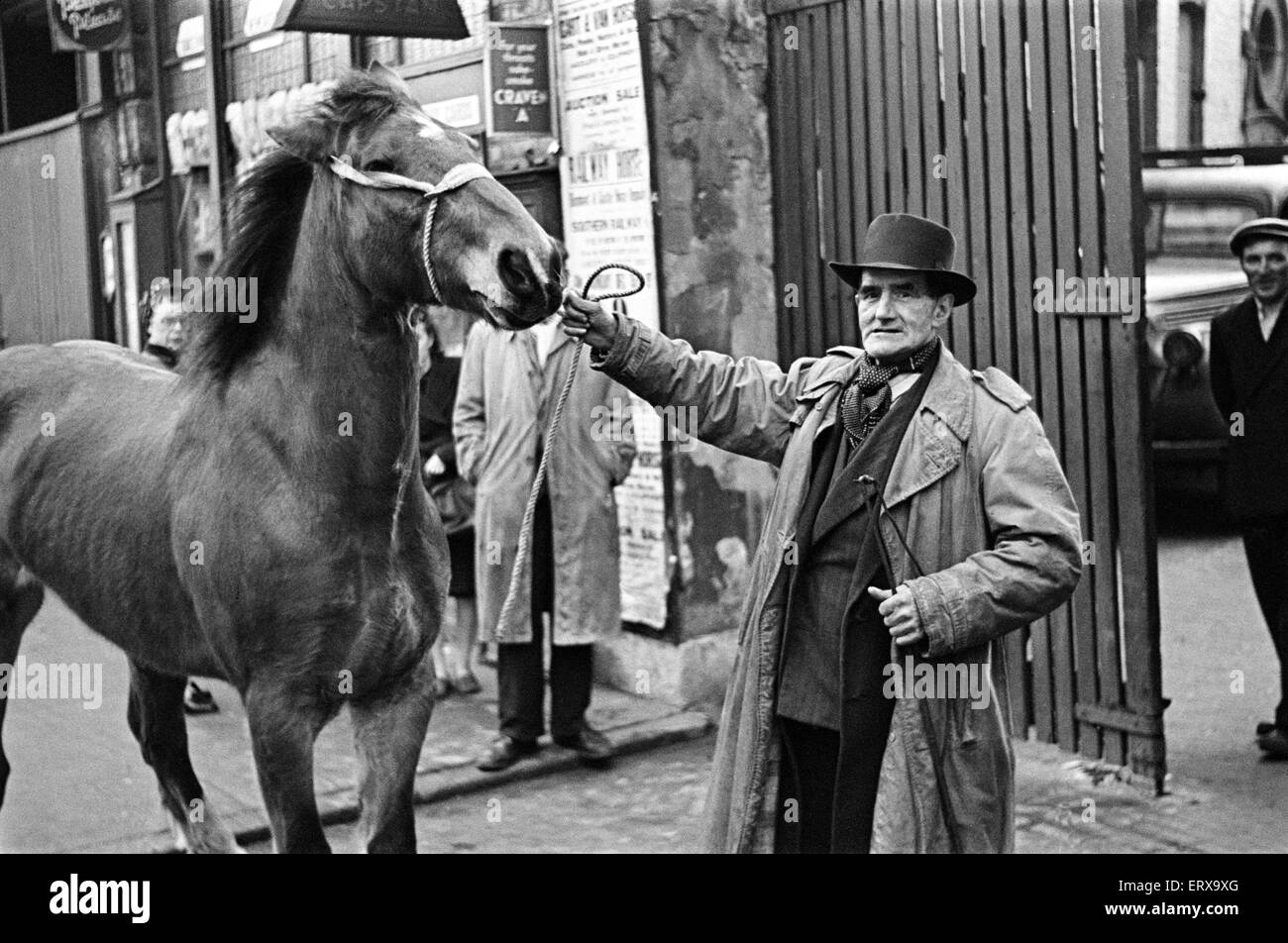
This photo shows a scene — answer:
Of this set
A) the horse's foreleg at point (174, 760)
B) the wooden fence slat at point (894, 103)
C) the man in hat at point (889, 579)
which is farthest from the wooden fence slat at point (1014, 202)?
the horse's foreleg at point (174, 760)

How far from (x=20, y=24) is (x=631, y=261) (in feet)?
25.0

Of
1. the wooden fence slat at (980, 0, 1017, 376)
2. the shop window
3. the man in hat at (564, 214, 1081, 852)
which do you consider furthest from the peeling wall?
the shop window

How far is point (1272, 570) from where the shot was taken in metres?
6.11

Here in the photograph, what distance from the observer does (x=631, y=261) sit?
268 inches

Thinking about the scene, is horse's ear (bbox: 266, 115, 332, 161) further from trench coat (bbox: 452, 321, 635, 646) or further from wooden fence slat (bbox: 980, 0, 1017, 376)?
wooden fence slat (bbox: 980, 0, 1017, 376)

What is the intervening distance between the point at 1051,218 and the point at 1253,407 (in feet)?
3.85

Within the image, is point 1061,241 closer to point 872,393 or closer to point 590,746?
point 872,393

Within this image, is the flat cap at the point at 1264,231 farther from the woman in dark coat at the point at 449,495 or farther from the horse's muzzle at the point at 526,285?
the horse's muzzle at the point at 526,285

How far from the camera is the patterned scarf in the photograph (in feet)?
11.8

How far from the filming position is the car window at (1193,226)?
948cm

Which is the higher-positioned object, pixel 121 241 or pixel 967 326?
pixel 121 241

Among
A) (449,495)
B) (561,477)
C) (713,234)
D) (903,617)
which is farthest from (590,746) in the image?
(903,617)

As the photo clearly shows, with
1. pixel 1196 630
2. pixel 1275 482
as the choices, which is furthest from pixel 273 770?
pixel 1196 630
